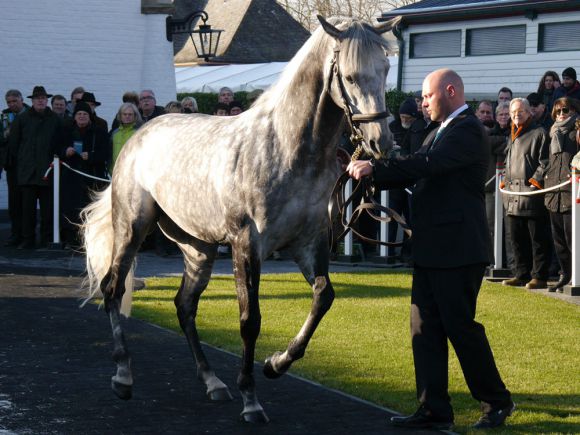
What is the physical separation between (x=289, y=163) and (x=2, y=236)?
13201 mm

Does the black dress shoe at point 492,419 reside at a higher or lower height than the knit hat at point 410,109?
lower

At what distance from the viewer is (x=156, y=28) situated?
2723 cm

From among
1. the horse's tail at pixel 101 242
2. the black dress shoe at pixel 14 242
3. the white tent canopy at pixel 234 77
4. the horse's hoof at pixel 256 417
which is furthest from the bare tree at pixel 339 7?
the horse's hoof at pixel 256 417

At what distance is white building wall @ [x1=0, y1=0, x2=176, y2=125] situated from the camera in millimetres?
25297

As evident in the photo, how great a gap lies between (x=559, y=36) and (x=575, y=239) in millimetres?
16148

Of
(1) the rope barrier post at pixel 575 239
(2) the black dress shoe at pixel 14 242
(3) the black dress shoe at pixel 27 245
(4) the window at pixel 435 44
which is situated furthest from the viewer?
(4) the window at pixel 435 44

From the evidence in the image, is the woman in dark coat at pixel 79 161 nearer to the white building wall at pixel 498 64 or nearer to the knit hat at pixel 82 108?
the knit hat at pixel 82 108

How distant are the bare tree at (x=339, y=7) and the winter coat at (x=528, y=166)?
43.3 meters

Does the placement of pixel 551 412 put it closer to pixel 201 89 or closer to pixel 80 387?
pixel 80 387

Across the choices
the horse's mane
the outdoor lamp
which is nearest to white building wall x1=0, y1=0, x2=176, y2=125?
the outdoor lamp

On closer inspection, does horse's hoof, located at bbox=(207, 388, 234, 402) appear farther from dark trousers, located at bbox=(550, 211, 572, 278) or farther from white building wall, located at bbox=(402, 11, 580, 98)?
white building wall, located at bbox=(402, 11, 580, 98)

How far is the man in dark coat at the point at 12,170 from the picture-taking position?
1745cm

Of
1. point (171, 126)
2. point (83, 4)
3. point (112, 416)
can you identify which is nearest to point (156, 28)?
point (83, 4)

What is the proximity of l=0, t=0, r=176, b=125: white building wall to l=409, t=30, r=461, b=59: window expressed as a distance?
23.3 ft
